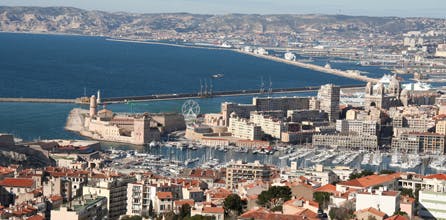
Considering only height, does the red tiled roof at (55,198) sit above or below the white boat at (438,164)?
above

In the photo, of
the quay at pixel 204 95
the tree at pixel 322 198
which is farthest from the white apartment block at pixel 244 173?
the quay at pixel 204 95

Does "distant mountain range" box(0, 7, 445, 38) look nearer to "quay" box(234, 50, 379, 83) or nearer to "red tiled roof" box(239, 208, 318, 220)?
"quay" box(234, 50, 379, 83)

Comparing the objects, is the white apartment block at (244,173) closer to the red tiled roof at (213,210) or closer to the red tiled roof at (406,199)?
the red tiled roof at (213,210)

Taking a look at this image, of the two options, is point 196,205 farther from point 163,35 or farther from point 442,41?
point 163,35

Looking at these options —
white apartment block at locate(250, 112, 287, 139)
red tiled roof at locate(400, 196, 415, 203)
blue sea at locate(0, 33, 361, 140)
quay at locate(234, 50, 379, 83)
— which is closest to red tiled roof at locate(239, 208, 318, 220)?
red tiled roof at locate(400, 196, 415, 203)

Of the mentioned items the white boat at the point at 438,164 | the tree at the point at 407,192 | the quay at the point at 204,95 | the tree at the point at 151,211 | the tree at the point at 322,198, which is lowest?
the white boat at the point at 438,164

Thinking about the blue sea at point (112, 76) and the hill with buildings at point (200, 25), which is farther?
the hill with buildings at point (200, 25)

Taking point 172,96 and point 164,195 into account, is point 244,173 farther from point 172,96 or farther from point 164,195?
point 172,96
